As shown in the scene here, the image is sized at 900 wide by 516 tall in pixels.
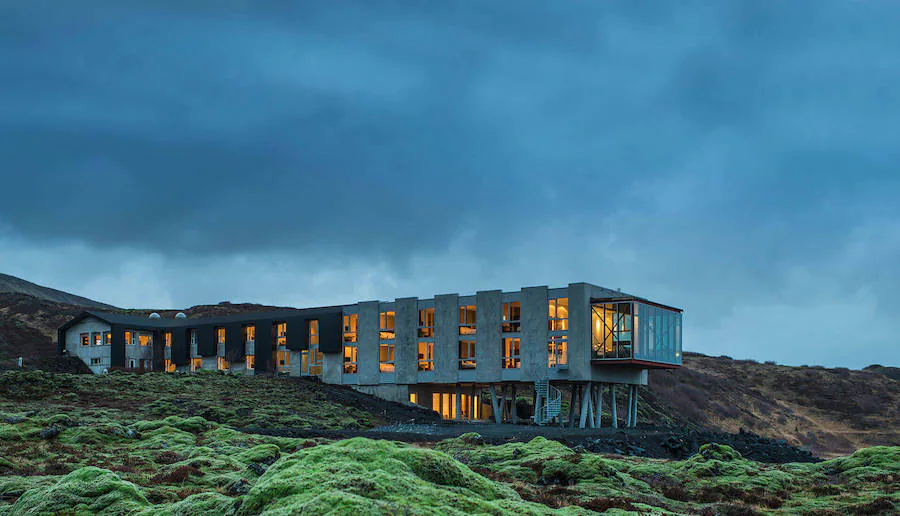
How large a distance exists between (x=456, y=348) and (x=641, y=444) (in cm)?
2330

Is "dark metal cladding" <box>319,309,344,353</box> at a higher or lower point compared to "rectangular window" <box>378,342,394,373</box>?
higher

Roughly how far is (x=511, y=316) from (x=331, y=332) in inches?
724

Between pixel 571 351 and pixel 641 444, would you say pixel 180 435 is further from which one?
pixel 571 351

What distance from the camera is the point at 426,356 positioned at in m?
62.3

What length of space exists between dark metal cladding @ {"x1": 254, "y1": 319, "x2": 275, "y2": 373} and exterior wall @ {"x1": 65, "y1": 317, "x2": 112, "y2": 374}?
17.3 m

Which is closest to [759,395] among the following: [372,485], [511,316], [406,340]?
[511,316]

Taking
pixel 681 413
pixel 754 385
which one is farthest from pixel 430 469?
pixel 754 385

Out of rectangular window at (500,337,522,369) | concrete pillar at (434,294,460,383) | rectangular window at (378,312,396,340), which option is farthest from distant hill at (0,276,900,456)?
rectangular window at (378,312,396,340)

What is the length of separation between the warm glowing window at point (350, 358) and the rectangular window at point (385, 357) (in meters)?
2.75

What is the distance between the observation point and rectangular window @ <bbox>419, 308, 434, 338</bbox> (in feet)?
204

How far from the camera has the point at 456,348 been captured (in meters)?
60.3

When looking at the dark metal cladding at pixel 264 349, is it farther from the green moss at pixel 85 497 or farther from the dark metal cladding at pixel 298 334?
the green moss at pixel 85 497

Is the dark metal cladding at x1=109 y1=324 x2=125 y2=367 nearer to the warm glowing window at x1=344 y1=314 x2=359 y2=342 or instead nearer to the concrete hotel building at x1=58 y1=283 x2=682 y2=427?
the concrete hotel building at x1=58 y1=283 x2=682 y2=427

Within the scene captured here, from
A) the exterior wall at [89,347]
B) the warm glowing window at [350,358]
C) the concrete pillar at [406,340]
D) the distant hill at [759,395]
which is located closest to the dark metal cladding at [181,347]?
the exterior wall at [89,347]
